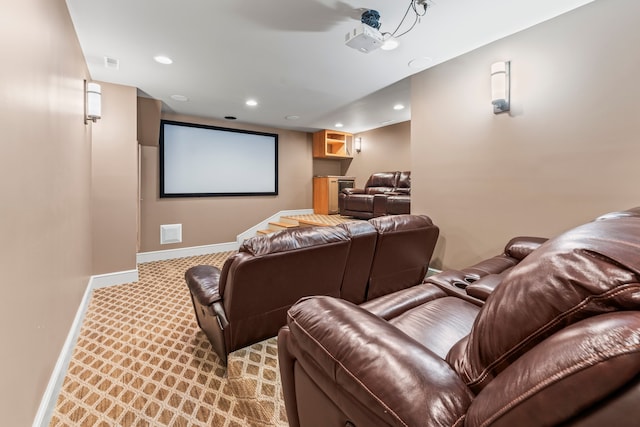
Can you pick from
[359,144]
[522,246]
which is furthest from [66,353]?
[359,144]

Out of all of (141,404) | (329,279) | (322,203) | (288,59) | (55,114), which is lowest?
(141,404)

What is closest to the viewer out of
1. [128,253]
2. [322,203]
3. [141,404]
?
[141,404]

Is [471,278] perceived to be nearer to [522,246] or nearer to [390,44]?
[522,246]

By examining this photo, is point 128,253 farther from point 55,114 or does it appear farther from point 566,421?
point 566,421

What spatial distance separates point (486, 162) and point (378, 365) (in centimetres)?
274

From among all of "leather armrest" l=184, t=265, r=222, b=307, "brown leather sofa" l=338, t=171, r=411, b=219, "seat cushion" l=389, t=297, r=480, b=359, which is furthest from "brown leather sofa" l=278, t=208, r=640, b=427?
"brown leather sofa" l=338, t=171, r=411, b=219

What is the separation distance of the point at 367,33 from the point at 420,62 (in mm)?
1213

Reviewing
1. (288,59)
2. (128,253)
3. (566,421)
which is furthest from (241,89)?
(566,421)

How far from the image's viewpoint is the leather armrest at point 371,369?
590mm

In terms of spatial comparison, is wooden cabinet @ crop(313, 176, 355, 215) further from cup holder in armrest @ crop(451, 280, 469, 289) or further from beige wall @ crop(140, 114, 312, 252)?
cup holder in armrest @ crop(451, 280, 469, 289)

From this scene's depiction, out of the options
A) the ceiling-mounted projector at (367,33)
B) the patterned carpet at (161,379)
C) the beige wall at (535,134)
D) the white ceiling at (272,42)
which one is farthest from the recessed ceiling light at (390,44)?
the patterned carpet at (161,379)

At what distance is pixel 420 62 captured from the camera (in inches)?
117

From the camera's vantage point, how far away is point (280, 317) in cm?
183

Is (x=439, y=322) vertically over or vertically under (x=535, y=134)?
under
